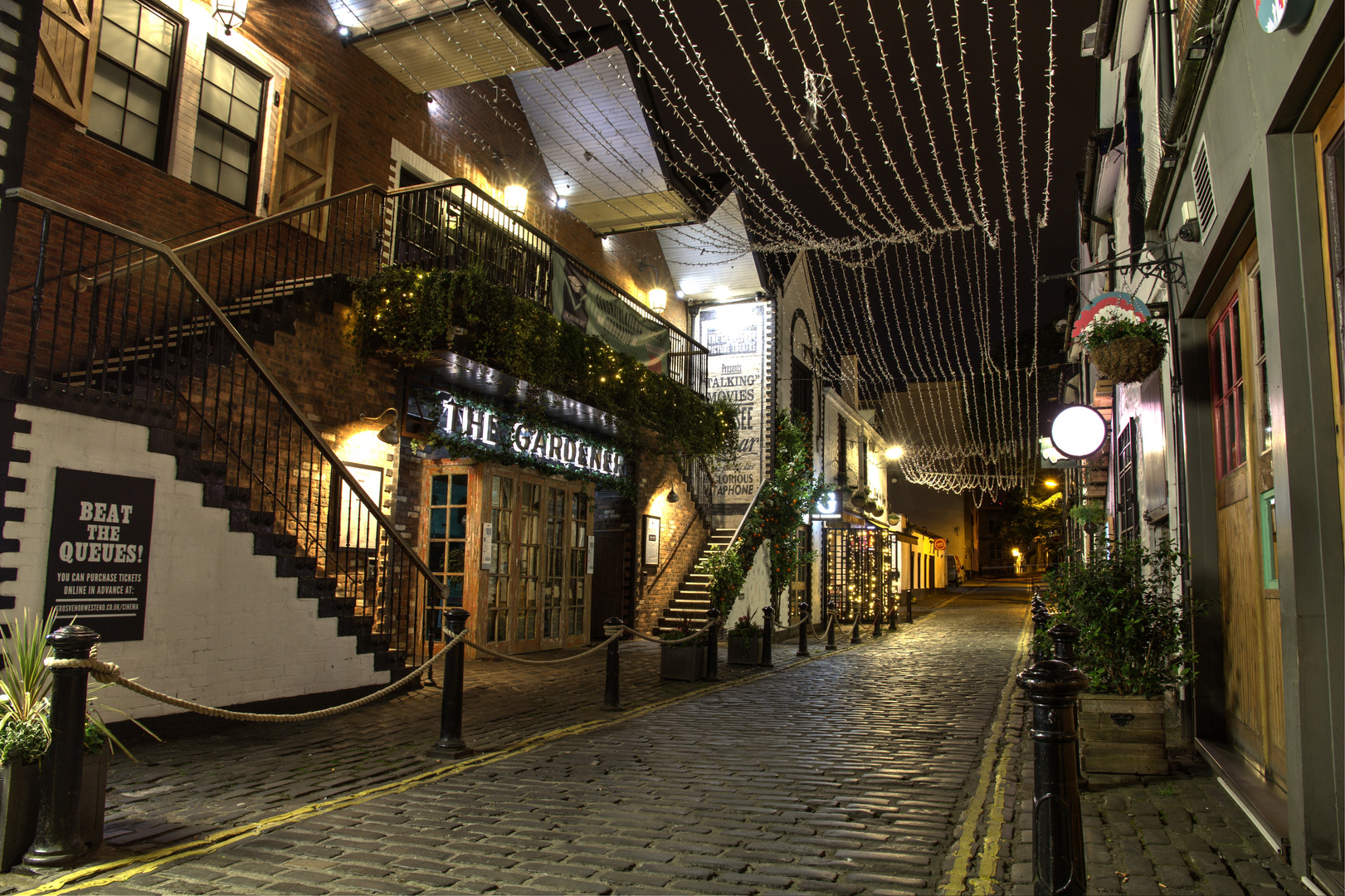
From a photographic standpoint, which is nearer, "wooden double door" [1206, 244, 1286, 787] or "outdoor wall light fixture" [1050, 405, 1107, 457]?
"wooden double door" [1206, 244, 1286, 787]

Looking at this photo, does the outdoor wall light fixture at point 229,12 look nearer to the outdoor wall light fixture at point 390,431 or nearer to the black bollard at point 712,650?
the outdoor wall light fixture at point 390,431

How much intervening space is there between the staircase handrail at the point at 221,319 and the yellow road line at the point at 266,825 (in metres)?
2.42

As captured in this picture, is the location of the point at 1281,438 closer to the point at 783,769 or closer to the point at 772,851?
the point at 772,851

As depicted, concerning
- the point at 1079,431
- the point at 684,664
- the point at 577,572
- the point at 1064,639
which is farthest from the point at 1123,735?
the point at 577,572

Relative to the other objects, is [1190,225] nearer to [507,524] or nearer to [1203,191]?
[1203,191]

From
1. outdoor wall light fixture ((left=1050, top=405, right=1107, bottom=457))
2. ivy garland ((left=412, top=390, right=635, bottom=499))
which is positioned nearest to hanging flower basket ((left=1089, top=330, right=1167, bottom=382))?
outdoor wall light fixture ((left=1050, top=405, right=1107, bottom=457))

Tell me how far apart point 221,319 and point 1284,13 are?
731cm

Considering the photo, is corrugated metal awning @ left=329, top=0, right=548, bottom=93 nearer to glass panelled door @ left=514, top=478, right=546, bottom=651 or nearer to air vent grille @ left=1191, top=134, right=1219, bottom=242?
glass panelled door @ left=514, top=478, right=546, bottom=651

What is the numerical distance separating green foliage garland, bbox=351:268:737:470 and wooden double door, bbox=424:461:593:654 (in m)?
1.57

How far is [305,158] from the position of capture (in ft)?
35.5

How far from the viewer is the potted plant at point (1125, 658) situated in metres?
5.67

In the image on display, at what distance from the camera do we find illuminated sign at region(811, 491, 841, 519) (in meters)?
21.2

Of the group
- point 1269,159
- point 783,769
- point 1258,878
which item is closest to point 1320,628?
point 1258,878

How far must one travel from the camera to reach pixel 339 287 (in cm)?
971
